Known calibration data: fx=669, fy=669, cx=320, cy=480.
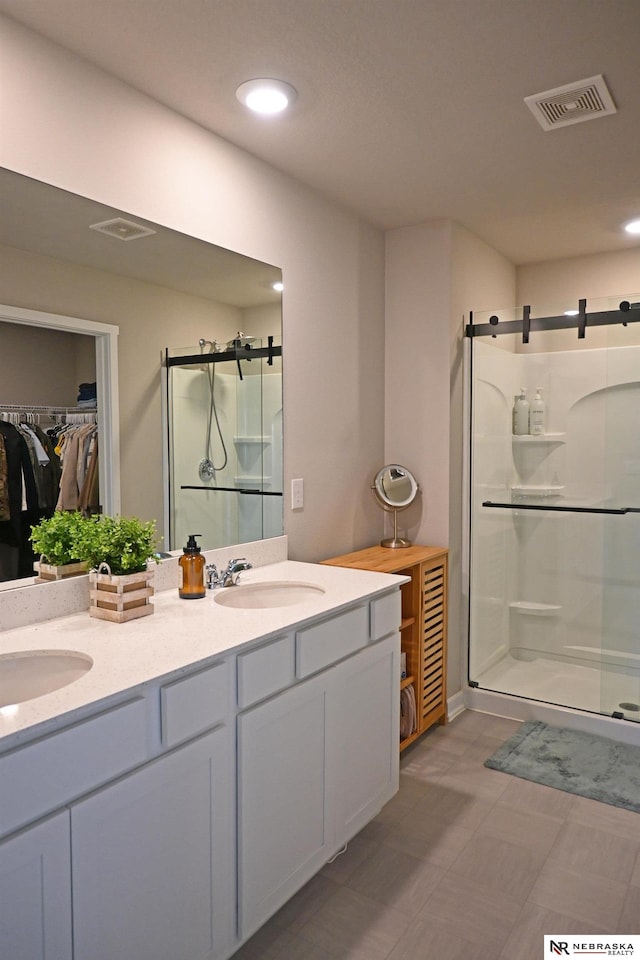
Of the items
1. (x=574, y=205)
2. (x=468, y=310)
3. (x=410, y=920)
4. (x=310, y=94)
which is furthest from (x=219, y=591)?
(x=574, y=205)

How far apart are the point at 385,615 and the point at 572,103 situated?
71.5 inches

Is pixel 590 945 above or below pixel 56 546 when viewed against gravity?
below

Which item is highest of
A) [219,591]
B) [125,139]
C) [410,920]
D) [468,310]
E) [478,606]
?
[125,139]

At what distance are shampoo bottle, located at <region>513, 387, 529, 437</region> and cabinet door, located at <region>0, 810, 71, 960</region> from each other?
9.54ft

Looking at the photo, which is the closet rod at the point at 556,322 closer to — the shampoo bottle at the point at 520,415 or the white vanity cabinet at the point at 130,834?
the shampoo bottle at the point at 520,415

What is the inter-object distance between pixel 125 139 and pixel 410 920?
98.7 inches

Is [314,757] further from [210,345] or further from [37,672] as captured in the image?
[210,345]

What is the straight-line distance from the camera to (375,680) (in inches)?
90.7

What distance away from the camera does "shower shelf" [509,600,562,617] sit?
141 inches

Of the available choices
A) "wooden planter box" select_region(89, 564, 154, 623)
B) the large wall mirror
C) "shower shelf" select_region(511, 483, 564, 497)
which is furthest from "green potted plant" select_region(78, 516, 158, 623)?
"shower shelf" select_region(511, 483, 564, 497)

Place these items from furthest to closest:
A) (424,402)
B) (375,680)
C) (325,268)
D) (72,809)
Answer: (424,402), (325,268), (375,680), (72,809)

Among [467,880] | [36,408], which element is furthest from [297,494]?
[467,880]

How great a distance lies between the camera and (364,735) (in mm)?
2250

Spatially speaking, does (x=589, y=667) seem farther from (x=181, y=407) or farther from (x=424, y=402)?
(x=181, y=407)
